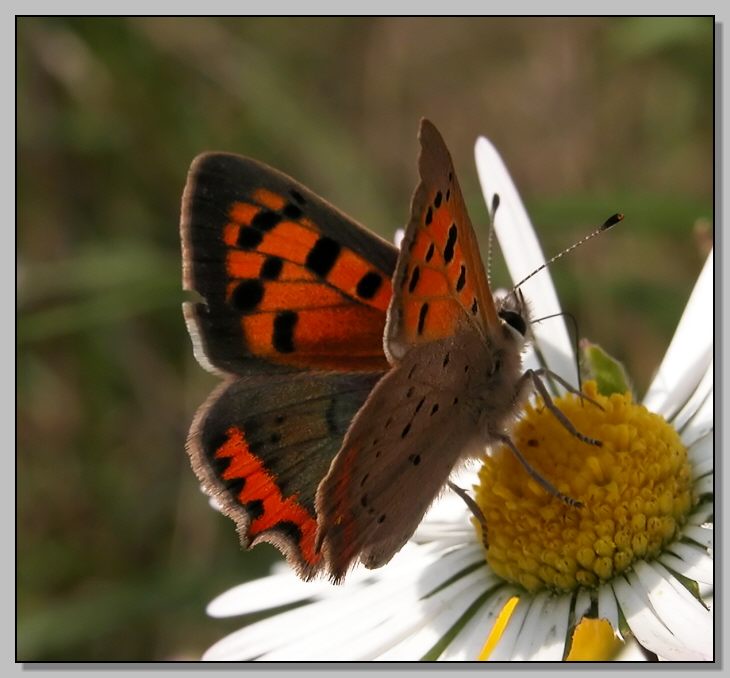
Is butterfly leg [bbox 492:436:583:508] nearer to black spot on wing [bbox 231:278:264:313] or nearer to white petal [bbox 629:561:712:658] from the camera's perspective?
white petal [bbox 629:561:712:658]

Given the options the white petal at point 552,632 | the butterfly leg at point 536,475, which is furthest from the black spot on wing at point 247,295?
the white petal at point 552,632

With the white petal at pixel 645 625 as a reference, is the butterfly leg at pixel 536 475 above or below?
above

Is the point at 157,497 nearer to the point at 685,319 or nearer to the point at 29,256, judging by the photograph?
the point at 29,256

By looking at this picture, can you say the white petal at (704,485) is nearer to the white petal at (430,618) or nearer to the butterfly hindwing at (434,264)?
the white petal at (430,618)

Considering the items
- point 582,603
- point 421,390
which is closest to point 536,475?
point 582,603

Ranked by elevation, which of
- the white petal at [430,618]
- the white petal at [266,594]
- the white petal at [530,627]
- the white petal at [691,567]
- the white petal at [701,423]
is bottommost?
the white petal at [266,594]

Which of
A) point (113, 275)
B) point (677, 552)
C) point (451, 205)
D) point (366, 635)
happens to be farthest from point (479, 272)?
point (113, 275)

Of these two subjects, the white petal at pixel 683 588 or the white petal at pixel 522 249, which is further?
the white petal at pixel 522 249

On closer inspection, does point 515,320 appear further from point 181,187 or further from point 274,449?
point 181,187
